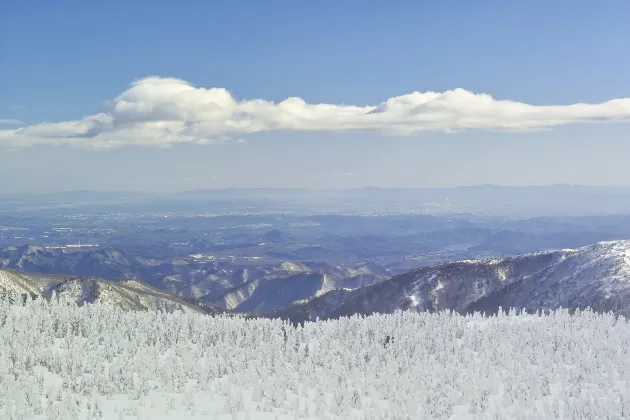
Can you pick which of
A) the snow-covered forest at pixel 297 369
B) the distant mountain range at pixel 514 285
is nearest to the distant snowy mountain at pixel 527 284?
the distant mountain range at pixel 514 285

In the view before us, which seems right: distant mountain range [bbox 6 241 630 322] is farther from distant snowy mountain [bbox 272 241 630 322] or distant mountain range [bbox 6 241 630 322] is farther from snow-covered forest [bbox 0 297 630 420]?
snow-covered forest [bbox 0 297 630 420]

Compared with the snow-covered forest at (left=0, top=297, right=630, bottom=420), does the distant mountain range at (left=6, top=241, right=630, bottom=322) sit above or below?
below

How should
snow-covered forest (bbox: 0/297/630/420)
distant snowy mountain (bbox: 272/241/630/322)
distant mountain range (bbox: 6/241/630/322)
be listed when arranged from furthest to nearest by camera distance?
distant mountain range (bbox: 6/241/630/322), distant snowy mountain (bbox: 272/241/630/322), snow-covered forest (bbox: 0/297/630/420)

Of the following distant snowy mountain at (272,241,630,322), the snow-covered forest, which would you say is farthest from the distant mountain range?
the snow-covered forest

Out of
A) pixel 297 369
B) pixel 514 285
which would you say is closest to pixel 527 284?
pixel 514 285

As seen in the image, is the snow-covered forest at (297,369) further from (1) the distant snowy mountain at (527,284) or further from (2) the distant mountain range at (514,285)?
(1) the distant snowy mountain at (527,284)

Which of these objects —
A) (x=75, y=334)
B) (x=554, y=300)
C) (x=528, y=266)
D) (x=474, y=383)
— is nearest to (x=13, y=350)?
(x=75, y=334)

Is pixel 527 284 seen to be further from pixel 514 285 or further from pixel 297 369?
pixel 297 369
